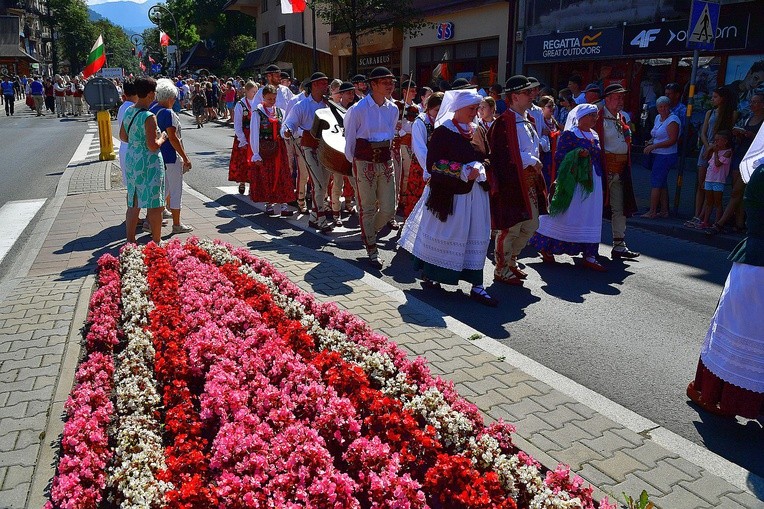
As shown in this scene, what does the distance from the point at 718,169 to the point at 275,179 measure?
659cm

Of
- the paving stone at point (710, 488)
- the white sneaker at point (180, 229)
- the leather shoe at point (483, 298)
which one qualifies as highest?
the white sneaker at point (180, 229)

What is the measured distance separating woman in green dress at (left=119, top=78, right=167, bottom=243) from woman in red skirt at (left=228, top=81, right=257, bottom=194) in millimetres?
3176

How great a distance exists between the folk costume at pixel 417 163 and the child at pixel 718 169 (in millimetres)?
4247

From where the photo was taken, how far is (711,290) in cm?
710

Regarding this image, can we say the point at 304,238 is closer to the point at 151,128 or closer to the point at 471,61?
the point at 151,128

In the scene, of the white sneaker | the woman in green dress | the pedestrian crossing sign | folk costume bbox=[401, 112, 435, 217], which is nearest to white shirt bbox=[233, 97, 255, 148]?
the white sneaker

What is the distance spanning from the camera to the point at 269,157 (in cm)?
1049

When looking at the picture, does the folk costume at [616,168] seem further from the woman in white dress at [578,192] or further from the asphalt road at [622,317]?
the asphalt road at [622,317]

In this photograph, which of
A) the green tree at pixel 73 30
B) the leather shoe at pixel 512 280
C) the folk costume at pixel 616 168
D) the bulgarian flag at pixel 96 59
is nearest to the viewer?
the leather shoe at pixel 512 280

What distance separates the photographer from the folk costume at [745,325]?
4.00 meters

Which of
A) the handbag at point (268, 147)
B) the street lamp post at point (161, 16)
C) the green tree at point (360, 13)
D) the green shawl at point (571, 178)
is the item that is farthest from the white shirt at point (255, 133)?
the street lamp post at point (161, 16)

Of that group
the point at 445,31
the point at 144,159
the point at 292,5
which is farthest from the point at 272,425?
the point at 445,31

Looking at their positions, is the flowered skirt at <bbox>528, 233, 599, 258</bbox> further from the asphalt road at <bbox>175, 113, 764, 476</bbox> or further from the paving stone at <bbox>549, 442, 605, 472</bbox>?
the paving stone at <bbox>549, 442, 605, 472</bbox>

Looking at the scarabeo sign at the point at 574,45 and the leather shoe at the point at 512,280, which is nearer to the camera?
the leather shoe at the point at 512,280
